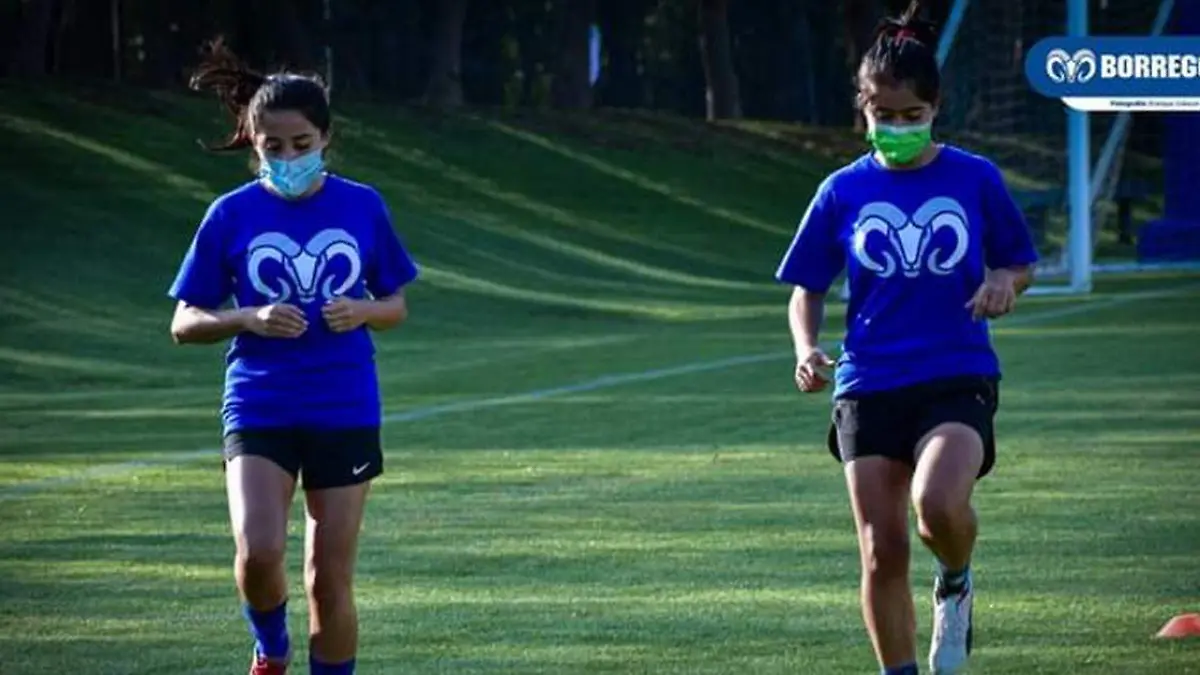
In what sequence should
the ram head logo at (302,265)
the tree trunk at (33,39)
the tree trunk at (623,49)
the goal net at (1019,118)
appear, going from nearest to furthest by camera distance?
the ram head logo at (302,265) < the goal net at (1019,118) < the tree trunk at (33,39) < the tree trunk at (623,49)

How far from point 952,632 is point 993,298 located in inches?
38.8

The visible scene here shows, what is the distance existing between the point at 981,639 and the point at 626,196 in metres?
32.0

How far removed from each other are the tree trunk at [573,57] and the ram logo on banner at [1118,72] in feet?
62.2

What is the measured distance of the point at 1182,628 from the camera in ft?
31.7

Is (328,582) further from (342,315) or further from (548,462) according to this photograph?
(548,462)

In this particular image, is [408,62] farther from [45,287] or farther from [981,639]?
[981,639]

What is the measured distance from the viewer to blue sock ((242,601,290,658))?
8.24 metres

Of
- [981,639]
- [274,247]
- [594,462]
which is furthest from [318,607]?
[594,462]

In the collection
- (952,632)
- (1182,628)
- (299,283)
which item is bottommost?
(1182,628)

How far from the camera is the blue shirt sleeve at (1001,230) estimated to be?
8297 mm

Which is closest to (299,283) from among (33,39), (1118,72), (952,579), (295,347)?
(295,347)

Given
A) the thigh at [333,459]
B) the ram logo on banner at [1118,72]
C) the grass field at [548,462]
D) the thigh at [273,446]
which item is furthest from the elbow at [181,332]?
the ram logo on banner at [1118,72]

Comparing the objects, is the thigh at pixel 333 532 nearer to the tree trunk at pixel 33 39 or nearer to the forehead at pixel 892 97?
the forehead at pixel 892 97

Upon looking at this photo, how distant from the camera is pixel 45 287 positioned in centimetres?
2853
